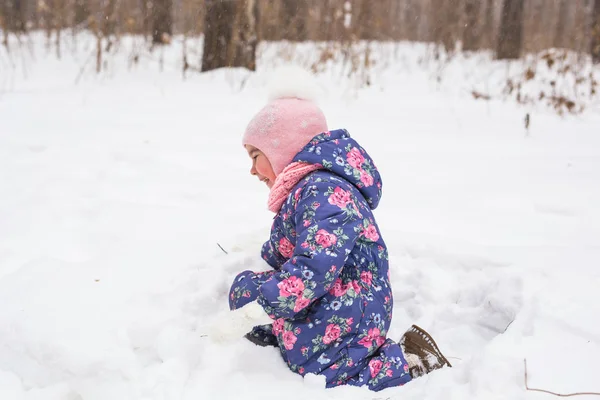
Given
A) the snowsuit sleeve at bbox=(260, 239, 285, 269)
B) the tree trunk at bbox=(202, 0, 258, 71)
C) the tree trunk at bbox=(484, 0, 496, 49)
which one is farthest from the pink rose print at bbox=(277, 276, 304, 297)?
the tree trunk at bbox=(484, 0, 496, 49)

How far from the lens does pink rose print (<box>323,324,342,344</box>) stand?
1.72m

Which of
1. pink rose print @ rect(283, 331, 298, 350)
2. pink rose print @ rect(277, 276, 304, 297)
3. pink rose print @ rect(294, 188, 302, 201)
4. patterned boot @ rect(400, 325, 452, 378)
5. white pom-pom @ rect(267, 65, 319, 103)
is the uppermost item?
white pom-pom @ rect(267, 65, 319, 103)

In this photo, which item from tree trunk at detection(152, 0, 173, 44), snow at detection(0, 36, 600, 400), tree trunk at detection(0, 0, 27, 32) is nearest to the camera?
snow at detection(0, 36, 600, 400)

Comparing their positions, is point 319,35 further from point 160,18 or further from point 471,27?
point 471,27

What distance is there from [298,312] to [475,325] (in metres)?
0.88

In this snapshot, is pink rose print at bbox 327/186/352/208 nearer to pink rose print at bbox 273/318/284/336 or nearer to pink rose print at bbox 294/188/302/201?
pink rose print at bbox 294/188/302/201

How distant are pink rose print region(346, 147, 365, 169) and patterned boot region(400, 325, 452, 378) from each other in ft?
2.21

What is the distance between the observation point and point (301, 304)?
5.35ft

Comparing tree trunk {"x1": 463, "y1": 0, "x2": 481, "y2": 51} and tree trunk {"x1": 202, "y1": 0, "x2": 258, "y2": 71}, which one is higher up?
tree trunk {"x1": 463, "y1": 0, "x2": 481, "y2": 51}

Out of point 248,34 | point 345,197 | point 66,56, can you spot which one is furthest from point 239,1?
point 345,197

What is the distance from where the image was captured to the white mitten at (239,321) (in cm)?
167

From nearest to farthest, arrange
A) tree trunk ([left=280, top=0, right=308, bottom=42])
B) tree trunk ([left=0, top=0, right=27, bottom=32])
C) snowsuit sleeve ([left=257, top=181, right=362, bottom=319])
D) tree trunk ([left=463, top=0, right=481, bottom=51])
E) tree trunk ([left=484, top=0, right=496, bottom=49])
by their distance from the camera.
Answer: snowsuit sleeve ([left=257, top=181, right=362, bottom=319]) < tree trunk ([left=0, top=0, right=27, bottom=32]) < tree trunk ([left=280, top=0, right=308, bottom=42]) < tree trunk ([left=463, top=0, right=481, bottom=51]) < tree trunk ([left=484, top=0, right=496, bottom=49])

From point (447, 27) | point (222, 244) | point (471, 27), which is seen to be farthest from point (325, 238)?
point (471, 27)

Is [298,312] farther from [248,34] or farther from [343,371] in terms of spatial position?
[248,34]
